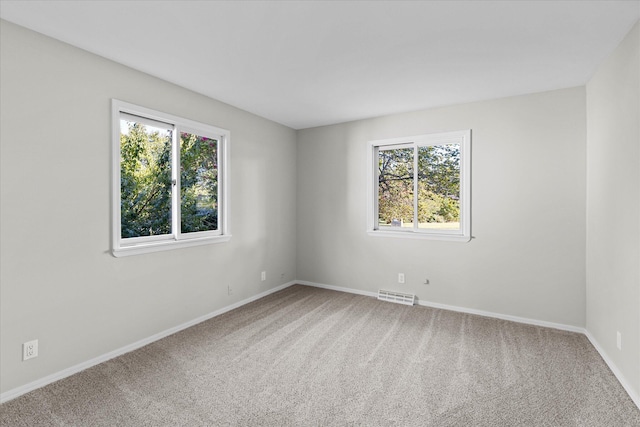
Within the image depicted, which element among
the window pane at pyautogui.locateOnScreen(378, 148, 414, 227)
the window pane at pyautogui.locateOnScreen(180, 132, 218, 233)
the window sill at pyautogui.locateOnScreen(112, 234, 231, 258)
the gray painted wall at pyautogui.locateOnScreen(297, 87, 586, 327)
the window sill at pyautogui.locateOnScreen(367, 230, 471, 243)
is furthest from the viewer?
the window pane at pyautogui.locateOnScreen(378, 148, 414, 227)

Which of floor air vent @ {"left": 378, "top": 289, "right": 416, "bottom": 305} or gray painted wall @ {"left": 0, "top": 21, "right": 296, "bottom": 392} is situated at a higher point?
gray painted wall @ {"left": 0, "top": 21, "right": 296, "bottom": 392}

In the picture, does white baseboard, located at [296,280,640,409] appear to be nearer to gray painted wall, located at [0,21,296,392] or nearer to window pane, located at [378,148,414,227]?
window pane, located at [378,148,414,227]

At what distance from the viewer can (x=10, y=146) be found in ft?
6.89

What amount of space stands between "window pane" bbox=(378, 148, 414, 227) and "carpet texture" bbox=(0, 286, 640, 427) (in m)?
1.48

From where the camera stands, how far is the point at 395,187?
4.37m

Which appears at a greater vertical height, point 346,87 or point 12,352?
point 346,87

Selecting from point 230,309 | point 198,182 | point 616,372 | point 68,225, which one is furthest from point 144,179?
point 616,372

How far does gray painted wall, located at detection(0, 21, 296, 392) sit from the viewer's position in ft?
6.97

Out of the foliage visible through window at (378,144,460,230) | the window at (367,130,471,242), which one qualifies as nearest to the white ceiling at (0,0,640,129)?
the window at (367,130,471,242)

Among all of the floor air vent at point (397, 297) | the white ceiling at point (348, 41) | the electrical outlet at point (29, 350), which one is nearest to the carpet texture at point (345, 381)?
the electrical outlet at point (29, 350)

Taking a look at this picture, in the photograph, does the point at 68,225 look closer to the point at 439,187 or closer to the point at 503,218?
the point at 439,187

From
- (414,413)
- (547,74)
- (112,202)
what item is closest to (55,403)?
(112,202)

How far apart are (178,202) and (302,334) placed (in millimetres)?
1833

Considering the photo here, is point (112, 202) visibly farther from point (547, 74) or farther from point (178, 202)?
point (547, 74)
